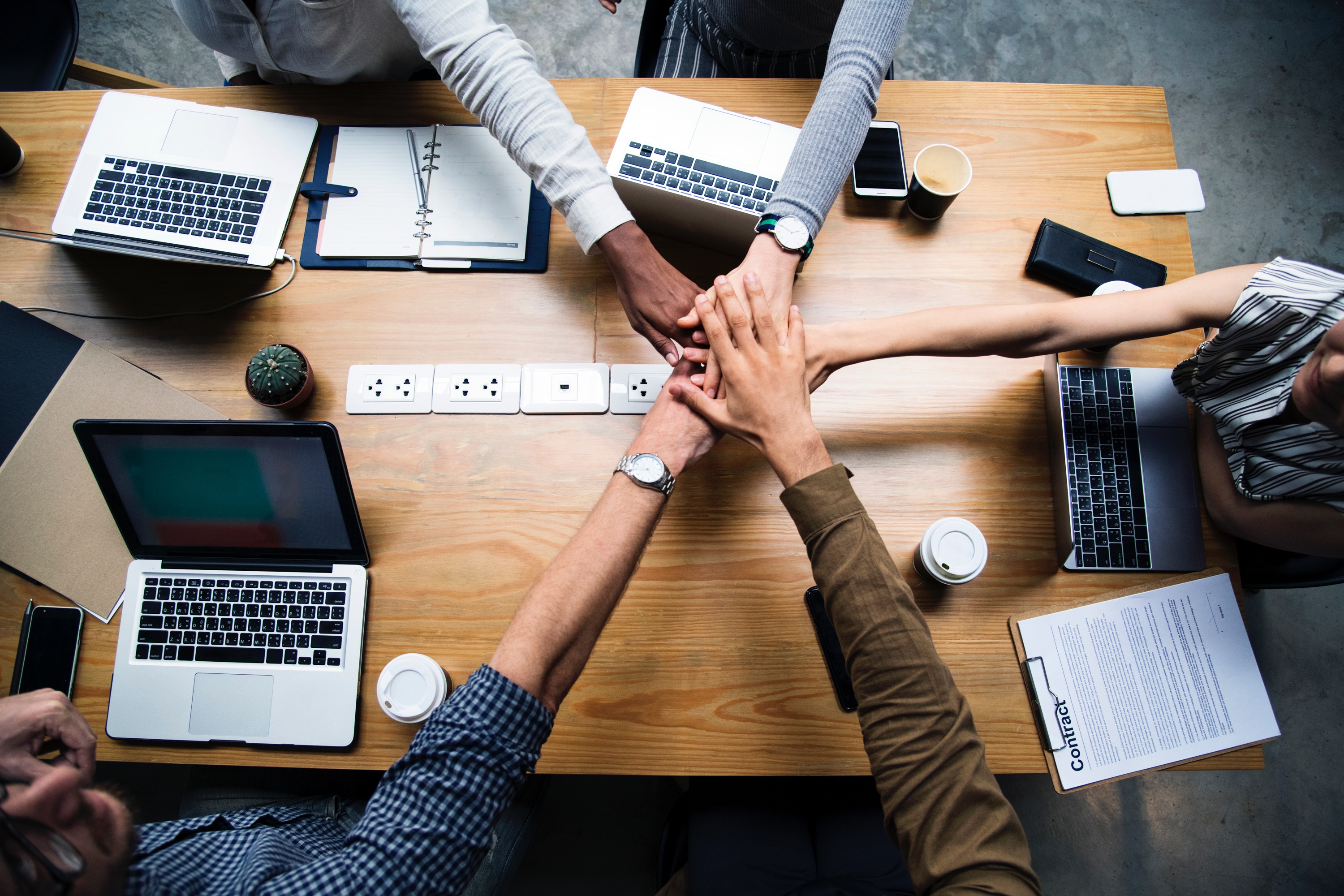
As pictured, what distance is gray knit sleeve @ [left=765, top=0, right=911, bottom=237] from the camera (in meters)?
1.06

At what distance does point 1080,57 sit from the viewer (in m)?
2.25

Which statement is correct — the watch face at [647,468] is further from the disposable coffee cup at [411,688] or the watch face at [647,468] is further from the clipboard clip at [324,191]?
the clipboard clip at [324,191]

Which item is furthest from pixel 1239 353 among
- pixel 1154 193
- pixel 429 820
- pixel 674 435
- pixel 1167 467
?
pixel 429 820

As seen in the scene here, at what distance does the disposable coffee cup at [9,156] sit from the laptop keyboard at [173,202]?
8.6 inches

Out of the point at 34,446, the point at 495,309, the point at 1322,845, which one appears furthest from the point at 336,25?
the point at 1322,845

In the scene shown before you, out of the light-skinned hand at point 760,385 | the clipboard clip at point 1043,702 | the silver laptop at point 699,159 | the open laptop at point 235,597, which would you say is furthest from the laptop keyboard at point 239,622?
the clipboard clip at point 1043,702

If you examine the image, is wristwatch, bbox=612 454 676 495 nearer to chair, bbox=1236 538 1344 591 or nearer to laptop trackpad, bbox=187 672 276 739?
laptop trackpad, bbox=187 672 276 739

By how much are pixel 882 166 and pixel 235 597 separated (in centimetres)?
128

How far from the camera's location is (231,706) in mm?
993

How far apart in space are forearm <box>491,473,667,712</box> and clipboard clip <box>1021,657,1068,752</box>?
2.00 ft

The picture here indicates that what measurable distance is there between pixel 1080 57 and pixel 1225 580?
202 cm

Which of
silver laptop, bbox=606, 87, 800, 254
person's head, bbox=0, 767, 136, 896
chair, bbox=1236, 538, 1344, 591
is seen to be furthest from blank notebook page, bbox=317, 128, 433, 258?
chair, bbox=1236, 538, 1344, 591

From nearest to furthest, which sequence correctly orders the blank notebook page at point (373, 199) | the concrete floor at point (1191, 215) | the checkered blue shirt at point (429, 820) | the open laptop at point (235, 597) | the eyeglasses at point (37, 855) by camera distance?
the eyeglasses at point (37, 855)
the checkered blue shirt at point (429, 820)
the open laptop at point (235, 597)
the blank notebook page at point (373, 199)
the concrete floor at point (1191, 215)

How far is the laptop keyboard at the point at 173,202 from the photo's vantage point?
1.12 metres
